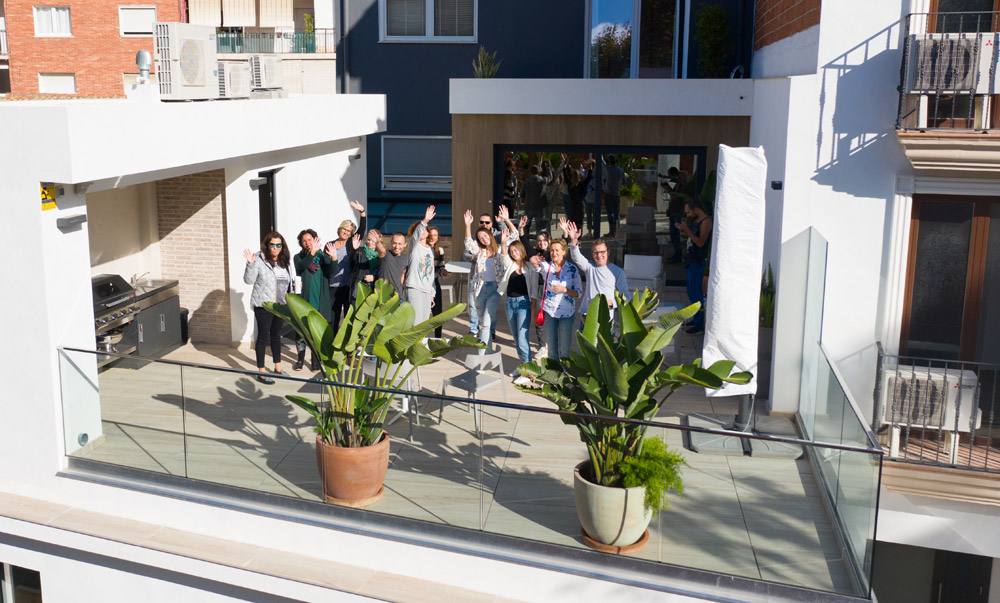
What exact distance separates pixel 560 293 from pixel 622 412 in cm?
338

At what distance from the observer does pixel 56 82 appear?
37.0 m

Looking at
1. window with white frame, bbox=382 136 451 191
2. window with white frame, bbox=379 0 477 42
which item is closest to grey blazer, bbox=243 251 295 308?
window with white frame, bbox=382 136 451 191

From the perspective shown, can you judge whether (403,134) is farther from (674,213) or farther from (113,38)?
(113,38)

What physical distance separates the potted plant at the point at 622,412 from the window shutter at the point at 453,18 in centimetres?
1466

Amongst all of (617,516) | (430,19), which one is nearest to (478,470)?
(617,516)

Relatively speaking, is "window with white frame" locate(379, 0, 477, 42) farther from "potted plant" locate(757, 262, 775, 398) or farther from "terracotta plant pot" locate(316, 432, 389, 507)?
"terracotta plant pot" locate(316, 432, 389, 507)

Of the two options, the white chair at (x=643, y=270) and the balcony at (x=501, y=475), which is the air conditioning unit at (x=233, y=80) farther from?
the white chair at (x=643, y=270)

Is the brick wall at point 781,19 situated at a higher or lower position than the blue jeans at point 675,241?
higher

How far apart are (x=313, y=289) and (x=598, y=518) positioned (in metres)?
5.42

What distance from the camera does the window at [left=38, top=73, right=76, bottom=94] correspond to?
36.8 meters

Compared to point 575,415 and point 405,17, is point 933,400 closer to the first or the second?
point 575,415

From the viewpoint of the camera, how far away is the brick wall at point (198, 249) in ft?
40.4

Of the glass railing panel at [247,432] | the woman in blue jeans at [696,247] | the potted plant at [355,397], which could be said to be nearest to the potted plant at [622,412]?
the potted plant at [355,397]

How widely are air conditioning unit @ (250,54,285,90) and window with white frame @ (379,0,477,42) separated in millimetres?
6624
